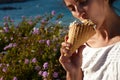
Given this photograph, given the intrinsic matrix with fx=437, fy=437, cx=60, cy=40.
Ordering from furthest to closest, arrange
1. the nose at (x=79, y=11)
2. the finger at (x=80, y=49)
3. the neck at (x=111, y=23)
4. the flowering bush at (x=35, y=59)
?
the flowering bush at (x=35, y=59) < the finger at (x=80, y=49) < the neck at (x=111, y=23) < the nose at (x=79, y=11)

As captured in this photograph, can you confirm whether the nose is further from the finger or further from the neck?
the finger

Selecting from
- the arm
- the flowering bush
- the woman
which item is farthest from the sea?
the woman

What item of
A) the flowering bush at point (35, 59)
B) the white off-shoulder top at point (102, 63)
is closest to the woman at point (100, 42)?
the white off-shoulder top at point (102, 63)

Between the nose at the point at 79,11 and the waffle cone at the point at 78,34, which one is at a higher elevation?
the nose at the point at 79,11

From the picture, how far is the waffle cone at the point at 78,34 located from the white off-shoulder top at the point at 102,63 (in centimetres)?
6

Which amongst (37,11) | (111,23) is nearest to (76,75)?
(111,23)

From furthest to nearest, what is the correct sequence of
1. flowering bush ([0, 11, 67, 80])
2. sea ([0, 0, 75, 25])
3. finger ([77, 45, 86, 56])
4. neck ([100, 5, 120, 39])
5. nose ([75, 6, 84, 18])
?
sea ([0, 0, 75, 25]) → flowering bush ([0, 11, 67, 80]) → finger ([77, 45, 86, 56]) → neck ([100, 5, 120, 39]) → nose ([75, 6, 84, 18])

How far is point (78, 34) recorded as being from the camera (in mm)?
1973

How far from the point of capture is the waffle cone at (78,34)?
1913 millimetres

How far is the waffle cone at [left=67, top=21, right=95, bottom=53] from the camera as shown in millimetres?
1913

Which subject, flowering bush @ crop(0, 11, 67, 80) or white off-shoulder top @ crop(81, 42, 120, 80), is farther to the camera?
flowering bush @ crop(0, 11, 67, 80)

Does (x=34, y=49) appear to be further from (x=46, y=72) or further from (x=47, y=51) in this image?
(x=46, y=72)

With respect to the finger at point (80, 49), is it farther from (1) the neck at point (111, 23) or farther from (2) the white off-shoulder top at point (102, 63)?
(1) the neck at point (111, 23)

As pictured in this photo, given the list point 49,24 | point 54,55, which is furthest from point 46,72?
point 49,24
